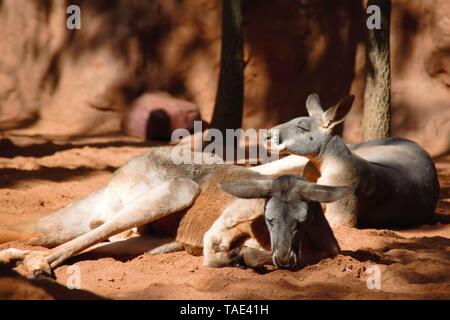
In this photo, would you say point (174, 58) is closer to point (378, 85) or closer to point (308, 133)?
point (378, 85)

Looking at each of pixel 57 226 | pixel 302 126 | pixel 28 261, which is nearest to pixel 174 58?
pixel 302 126

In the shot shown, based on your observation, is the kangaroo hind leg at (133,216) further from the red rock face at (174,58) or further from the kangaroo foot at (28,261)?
the red rock face at (174,58)

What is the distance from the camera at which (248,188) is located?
490cm

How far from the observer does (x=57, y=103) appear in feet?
39.9

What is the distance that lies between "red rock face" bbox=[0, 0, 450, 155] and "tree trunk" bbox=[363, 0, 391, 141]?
2.02 metres

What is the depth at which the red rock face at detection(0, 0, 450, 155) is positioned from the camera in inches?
444

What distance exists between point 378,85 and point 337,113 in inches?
90.9

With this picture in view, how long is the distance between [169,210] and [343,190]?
54.6 inches

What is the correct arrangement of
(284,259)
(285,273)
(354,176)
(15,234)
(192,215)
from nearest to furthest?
1. (284,259)
2. (285,273)
3. (192,215)
4. (15,234)
5. (354,176)

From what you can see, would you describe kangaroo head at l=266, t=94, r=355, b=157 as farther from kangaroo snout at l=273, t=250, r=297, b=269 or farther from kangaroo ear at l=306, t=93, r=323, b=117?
kangaroo snout at l=273, t=250, r=297, b=269

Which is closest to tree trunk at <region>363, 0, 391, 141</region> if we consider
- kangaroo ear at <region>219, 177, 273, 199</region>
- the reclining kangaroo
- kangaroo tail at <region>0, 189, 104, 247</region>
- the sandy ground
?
the sandy ground

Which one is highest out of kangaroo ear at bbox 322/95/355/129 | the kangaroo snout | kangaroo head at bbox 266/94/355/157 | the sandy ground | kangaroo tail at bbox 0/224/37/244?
kangaroo ear at bbox 322/95/355/129

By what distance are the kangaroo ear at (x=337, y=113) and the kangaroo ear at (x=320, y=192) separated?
1.86 meters
